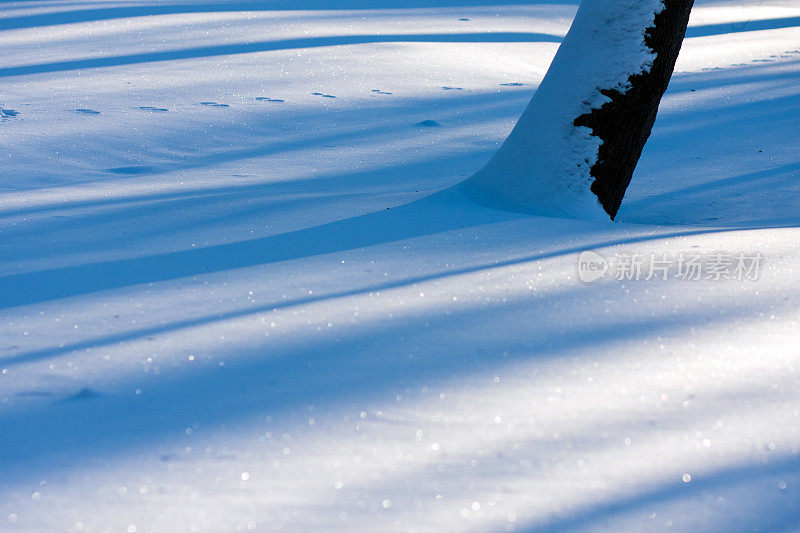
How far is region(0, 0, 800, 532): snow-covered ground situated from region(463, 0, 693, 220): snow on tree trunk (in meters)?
0.22

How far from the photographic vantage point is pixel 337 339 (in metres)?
1.97

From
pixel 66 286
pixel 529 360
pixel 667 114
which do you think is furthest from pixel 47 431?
pixel 667 114

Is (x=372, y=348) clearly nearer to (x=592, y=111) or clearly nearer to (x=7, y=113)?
(x=592, y=111)

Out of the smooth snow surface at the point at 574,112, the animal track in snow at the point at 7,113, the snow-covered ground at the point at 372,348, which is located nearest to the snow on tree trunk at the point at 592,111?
the smooth snow surface at the point at 574,112

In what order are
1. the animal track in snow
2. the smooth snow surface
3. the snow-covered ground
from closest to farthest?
1. the snow-covered ground
2. the smooth snow surface
3. the animal track in snow

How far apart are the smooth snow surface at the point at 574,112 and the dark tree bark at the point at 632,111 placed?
29mm

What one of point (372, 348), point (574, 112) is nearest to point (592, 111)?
point (574, 112)

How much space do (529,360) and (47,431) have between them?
1.09 m

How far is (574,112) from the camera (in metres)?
3.31

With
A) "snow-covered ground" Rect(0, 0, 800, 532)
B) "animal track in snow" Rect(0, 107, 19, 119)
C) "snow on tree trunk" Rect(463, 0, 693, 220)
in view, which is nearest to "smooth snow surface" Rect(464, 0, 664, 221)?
"snow on tree trunk" Rect(463, 0, 693, 220)

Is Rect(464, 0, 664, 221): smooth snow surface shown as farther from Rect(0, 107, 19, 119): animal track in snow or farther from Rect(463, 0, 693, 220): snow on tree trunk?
Rect(0, 107, 19, 119): animal track in snow

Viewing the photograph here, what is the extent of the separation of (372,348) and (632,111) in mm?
1989

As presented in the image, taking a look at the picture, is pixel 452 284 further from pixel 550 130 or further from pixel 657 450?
pixel 550 130

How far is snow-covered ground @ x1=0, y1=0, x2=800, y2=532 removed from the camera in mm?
1392
